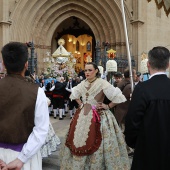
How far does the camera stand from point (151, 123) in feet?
7.91

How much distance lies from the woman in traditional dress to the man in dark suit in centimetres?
174

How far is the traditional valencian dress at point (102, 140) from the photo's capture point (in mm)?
4180

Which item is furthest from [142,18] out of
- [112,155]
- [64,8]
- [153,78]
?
[153,78]

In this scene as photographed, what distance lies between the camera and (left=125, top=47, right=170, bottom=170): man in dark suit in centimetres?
240

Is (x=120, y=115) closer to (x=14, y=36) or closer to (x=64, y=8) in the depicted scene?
(x=14, y=36)

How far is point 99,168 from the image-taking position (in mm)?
4152

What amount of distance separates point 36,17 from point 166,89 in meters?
19.2

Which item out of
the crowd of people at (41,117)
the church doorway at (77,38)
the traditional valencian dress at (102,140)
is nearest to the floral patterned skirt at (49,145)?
the traditional valencian dress at (102,140)

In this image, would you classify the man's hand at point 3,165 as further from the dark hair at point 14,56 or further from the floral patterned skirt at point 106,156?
the floral patterned skirt at point 106,156

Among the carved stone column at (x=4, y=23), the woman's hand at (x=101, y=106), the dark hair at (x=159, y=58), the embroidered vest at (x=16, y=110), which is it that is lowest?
the woman's hand at (x=101, y=106)

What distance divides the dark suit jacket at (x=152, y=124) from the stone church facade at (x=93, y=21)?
656 inches

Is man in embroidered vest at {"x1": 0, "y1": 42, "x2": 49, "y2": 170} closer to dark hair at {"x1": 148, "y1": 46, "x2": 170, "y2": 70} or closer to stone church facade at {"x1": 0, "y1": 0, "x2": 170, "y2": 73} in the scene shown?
dark hair at {"x1": 148, "y1": 46, "x2": 170, "y2": 70}

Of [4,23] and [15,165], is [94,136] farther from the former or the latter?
[4,23]

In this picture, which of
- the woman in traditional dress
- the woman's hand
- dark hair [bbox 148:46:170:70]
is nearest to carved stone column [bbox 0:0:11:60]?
the woman in traditional dress
